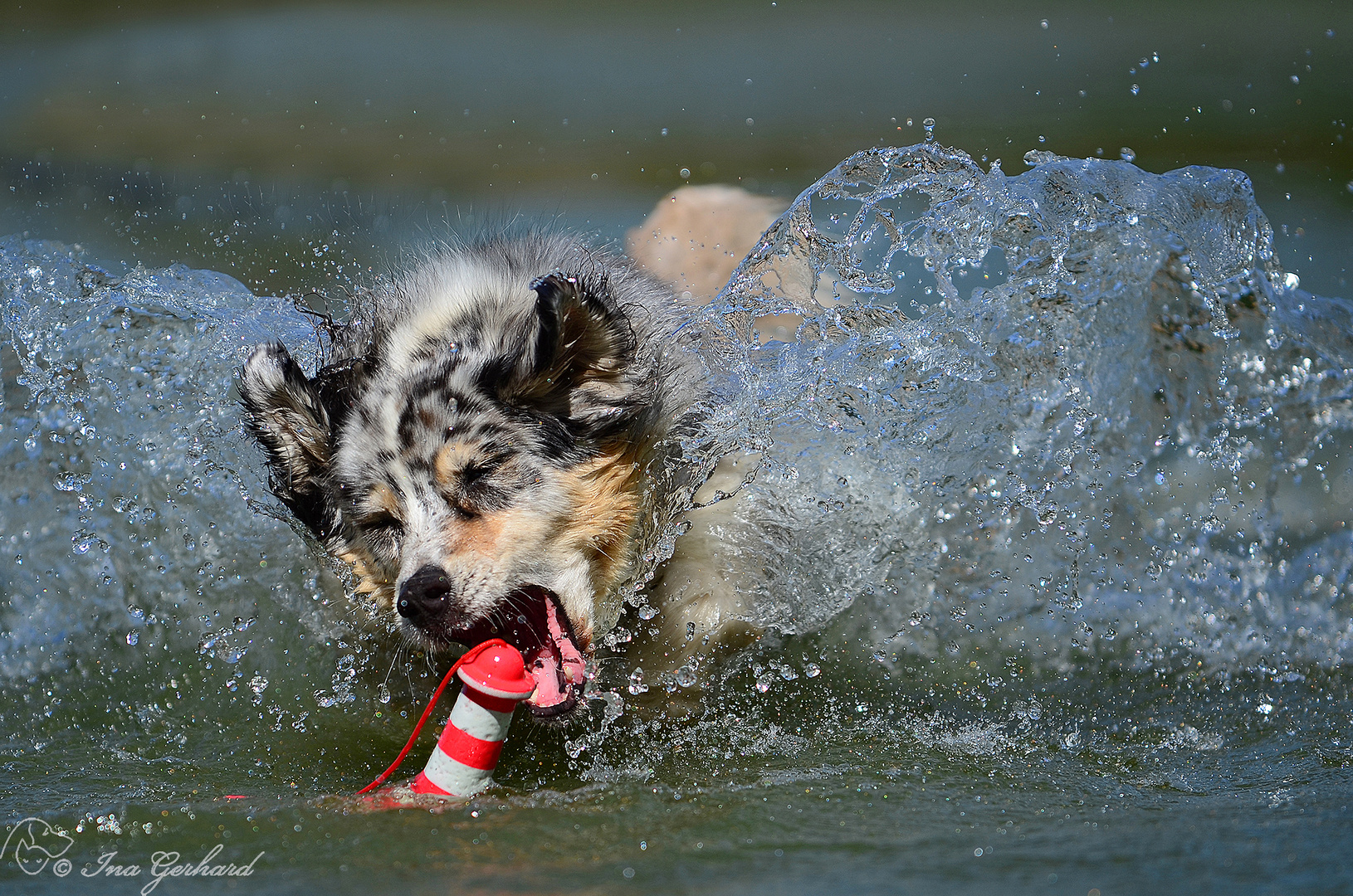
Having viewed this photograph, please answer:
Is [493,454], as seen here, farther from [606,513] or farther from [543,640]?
[543,640]

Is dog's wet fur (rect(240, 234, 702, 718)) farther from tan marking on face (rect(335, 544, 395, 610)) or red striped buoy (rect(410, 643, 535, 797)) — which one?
red striped buoy (rect(410, 643, 535, 797))

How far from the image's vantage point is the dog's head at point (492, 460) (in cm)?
292

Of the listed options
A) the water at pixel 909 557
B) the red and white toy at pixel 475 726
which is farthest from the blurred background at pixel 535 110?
the red and white toy at pixel 475 726

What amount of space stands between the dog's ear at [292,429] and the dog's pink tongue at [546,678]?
2.66 feet

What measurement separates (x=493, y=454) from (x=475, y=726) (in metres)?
0.83

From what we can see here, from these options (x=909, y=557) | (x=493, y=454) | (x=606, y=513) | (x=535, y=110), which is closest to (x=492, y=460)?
(x=493, y=454)

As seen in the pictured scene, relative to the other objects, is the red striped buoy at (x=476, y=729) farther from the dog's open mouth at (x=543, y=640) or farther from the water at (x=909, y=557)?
the dog's open mouth at (x=543, y=640)

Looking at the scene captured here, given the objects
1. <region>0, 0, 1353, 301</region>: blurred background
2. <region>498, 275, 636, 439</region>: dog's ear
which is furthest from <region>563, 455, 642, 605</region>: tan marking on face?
<region>0, 0, 1353, 301</region>: blurred background

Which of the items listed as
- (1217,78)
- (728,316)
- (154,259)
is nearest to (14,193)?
(154,259)

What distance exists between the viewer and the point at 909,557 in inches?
135

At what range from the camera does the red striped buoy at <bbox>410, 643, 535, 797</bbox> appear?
8.05 ft

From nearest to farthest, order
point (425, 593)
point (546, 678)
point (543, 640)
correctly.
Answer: point (425, 593) < point (546, 678) < point (543, 640)

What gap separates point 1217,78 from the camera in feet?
19.8

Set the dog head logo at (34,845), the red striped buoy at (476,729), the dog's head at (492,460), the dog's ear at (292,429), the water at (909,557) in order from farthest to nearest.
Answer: the dog's ear at (292,429)
the dog's head at (492,460)
the water at (909,557)
the red striped buoy at (476,729)
the dog head logo at (34,845)
